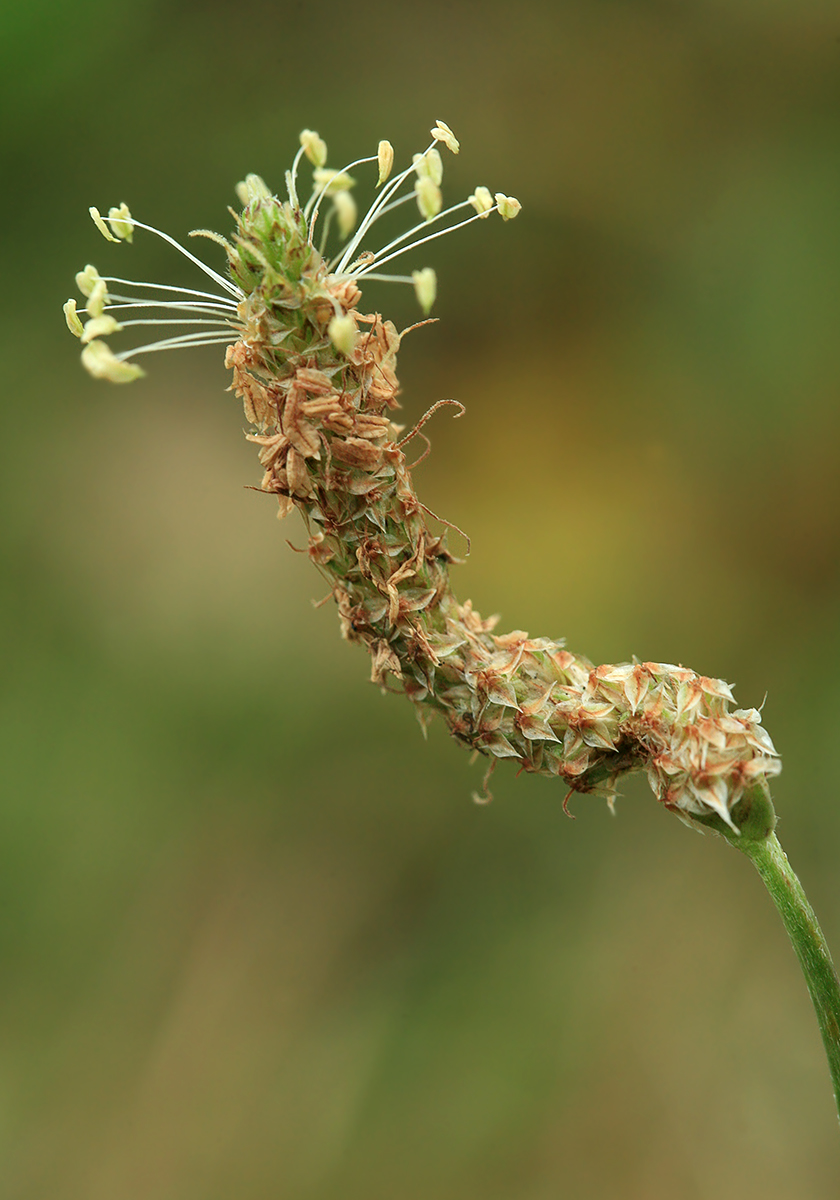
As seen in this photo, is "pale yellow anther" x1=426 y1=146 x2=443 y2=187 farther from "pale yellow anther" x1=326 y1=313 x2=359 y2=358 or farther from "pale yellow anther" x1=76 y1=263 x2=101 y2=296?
"pale yellow anther" x1=76 y1=263 x2=101 y2=296

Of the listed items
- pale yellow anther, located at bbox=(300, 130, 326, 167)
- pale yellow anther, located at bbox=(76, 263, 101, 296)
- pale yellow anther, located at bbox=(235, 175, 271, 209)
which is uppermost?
pale yellow anther, located at bbox=(300, 130, 326, 167)

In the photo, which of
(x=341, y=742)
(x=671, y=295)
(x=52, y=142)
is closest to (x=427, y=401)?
(x=671, y=295)

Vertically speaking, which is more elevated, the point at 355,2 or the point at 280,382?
the point at 355,2

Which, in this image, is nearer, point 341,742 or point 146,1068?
point 146,1068

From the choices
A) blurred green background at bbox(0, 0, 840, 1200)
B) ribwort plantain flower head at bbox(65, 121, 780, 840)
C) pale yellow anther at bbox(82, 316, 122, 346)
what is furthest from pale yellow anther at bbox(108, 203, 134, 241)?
blurred green background at bbox(0, 0, 840, 1200)

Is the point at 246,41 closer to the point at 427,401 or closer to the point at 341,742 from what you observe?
the point at 427,401

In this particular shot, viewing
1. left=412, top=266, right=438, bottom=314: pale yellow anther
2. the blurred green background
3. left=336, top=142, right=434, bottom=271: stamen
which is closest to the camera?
left=412, top=266, right=438, bottom=314: pale yellow anther

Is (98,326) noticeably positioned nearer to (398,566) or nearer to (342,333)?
(342,333)
